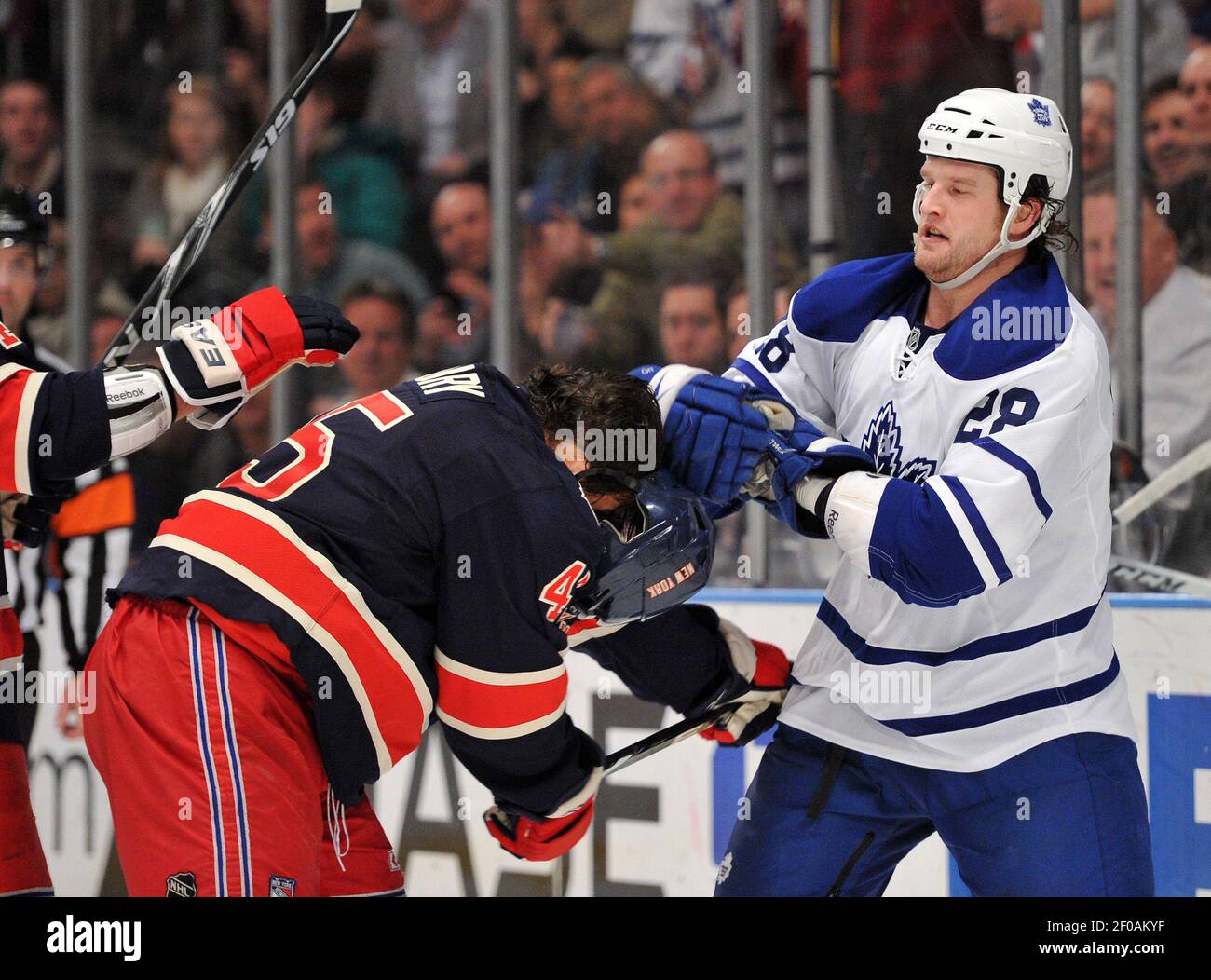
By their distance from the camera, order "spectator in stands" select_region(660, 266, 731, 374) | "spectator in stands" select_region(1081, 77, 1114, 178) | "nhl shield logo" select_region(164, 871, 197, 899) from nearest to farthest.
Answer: "nhl shield logo" select_region(164, 871, 197, 899) → "spectator in stands" select_region(1081, 77, 1114, 178) → "spectator in stands" select_region(660, 266, 731, 374)

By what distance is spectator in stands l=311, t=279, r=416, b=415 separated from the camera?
400cm

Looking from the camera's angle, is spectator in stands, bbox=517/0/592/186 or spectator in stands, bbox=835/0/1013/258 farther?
spectator in stands, bbox=517/0/592/186

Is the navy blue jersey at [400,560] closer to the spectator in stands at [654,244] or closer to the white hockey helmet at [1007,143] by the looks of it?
the white hockey helmet at [1007,143]

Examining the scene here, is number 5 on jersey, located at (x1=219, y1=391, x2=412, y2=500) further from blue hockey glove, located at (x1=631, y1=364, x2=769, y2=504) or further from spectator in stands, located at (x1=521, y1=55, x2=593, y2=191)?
spectator in stands, located at (x1=521, y1=55, x2=593, y2=191)

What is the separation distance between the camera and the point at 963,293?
2123mm

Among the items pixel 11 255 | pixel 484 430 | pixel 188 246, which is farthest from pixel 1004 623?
pixel 11 255

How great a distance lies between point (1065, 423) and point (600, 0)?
7.77 ft

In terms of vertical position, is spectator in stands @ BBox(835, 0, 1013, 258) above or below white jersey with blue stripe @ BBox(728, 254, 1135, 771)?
above

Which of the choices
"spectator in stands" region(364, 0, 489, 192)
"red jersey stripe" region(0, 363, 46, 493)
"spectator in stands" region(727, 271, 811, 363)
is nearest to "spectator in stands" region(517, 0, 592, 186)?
"spectator in stands" region(364, 0, 489, 192)

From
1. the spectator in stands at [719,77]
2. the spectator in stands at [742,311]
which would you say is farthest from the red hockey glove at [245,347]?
the spectator in stands at [719,77]

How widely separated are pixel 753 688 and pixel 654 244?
64.1 inches

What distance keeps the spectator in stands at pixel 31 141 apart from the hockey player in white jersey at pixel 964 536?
3039 millimetres

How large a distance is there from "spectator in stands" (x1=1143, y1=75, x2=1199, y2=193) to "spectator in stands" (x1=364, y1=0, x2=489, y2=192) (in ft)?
5.72

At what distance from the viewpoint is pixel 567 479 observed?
1881 millimetres
